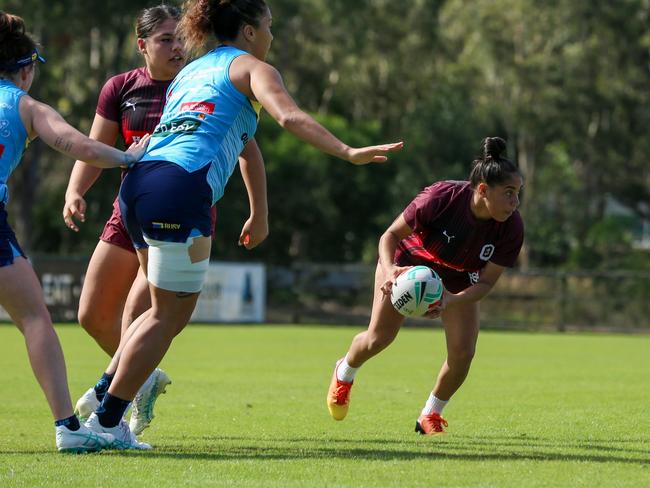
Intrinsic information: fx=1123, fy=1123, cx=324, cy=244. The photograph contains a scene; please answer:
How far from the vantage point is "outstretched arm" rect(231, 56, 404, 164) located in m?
5.45

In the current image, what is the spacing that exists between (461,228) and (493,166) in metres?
0.51

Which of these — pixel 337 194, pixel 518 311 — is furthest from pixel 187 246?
pixel 337 194

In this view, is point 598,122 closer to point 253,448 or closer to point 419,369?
point 419,369

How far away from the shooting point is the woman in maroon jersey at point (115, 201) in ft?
23.1

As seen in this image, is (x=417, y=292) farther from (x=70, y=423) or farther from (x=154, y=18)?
(x=154, y=18)

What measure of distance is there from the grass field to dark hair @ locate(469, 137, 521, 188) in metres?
1.69

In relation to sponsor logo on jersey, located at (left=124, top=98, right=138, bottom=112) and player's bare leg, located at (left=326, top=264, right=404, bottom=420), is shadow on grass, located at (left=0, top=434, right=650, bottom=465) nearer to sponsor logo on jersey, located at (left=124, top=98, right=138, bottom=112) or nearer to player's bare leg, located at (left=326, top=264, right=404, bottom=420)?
player's bare leg, located at (left=326, top=264, right=404, bottom=420)

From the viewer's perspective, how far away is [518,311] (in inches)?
1236

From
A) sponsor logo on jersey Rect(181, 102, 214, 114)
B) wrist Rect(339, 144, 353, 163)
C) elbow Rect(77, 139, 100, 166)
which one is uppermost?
sponsor logo on jersey Rect(181, 102, 214, 114)

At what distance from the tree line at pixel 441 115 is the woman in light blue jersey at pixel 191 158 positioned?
112ft

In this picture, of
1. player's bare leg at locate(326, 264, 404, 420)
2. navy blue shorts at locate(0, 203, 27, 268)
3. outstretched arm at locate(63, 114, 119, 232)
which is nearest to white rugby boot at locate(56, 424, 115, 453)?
navy blue shorts at locate(0, 203, 27, 268)

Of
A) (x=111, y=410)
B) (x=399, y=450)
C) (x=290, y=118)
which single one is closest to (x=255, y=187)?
(x=290, y=118)

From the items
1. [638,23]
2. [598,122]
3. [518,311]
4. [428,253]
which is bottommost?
[518,311]

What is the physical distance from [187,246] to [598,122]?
45156 mm
